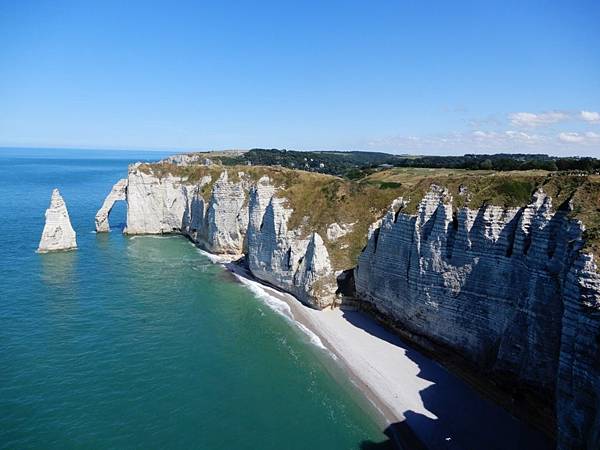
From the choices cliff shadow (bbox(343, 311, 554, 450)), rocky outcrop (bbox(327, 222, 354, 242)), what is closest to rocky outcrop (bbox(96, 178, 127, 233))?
rocky outcrop (bbox(327, 222, 354, 242))

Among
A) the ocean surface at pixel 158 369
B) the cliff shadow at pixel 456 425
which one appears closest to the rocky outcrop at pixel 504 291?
the cliff shadow at pixel 456 425

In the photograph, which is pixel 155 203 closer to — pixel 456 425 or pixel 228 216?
pixel 228 216

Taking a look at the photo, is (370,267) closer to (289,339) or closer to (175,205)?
(289,339)

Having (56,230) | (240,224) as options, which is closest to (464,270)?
(240,224)

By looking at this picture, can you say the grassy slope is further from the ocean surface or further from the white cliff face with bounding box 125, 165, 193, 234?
the ocean surface

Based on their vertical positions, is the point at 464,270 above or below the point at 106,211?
above
